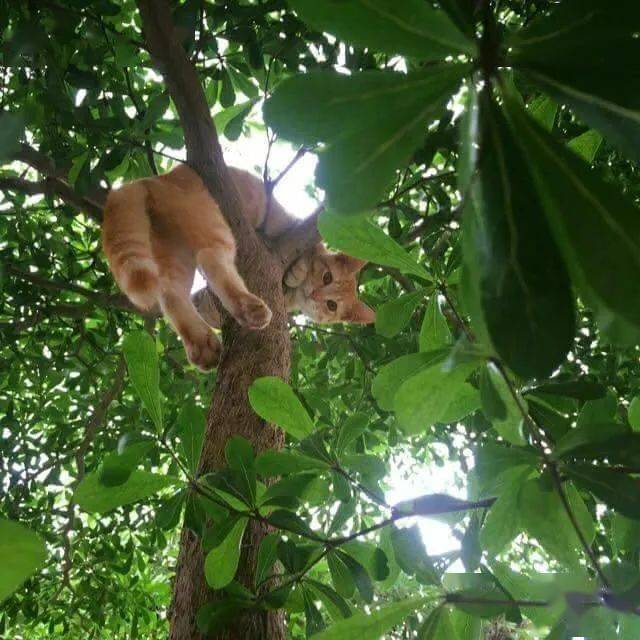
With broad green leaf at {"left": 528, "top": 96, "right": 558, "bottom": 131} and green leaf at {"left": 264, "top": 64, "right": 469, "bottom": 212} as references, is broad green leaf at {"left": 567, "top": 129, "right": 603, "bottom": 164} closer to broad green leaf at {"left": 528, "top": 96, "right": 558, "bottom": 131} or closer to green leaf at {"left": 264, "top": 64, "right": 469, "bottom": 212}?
broad green leaf at {"left": 528, "top": 96, "right": 558, "bottom": 131}

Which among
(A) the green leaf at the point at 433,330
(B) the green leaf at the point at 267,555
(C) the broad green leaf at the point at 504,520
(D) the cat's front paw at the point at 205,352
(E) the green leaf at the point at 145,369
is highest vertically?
(D) the cat's front paw at the point at 205,352

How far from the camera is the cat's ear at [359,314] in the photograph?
319cm

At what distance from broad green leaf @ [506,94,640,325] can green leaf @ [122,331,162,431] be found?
745 millimetres

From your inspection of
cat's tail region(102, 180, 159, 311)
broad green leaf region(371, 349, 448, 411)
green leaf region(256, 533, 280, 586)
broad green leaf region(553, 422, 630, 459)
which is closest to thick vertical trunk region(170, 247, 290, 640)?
green leaf region(256, 533, 280, 586)

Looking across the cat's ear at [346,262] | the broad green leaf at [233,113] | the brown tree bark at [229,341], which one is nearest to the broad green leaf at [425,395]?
the brown tree bark at [229,341]

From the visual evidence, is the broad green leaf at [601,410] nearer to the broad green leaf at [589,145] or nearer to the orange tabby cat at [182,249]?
the broad green leaf at [589,145]

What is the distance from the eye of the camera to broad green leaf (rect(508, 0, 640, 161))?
0.51 meters

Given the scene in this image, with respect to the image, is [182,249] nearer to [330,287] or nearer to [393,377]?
[330,287]

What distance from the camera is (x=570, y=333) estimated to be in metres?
0.52

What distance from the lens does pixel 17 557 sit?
43 cm

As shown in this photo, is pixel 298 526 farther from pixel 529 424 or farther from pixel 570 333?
pixel 570 333

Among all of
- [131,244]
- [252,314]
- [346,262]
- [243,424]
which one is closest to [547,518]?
[243,424]

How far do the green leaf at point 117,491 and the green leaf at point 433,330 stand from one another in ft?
1.77

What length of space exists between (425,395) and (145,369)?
19.7 inches
